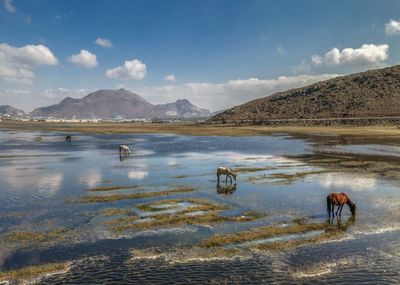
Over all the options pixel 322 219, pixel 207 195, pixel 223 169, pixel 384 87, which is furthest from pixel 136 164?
pixel 384 87

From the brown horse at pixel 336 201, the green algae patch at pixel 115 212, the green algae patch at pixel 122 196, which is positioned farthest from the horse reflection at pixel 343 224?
the green algae patch at pixel 115 212

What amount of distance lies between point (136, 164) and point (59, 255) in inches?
1113

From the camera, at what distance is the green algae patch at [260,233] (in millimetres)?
17625

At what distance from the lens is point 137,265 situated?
14969 mm

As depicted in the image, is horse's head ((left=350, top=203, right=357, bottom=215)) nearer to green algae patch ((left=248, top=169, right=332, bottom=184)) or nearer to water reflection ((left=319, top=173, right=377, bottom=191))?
water reflection ((left=319, top=173, right=377, bottom=191))

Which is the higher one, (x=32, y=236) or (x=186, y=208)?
(x=186, y=208)

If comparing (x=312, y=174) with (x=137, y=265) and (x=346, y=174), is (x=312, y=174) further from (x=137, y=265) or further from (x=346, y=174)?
(x=137, y=265)

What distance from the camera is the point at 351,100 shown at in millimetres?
167875

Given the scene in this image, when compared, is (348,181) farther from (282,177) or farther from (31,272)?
(31,272)

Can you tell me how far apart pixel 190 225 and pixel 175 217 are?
5.29ft

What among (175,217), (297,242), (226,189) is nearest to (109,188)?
(226,189)

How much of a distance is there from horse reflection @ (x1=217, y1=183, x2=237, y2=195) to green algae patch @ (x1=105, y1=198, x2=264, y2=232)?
3.72 metres

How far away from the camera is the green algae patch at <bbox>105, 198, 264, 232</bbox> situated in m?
20.2

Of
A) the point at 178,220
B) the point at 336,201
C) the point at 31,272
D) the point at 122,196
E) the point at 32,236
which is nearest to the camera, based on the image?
the point at 31,272
